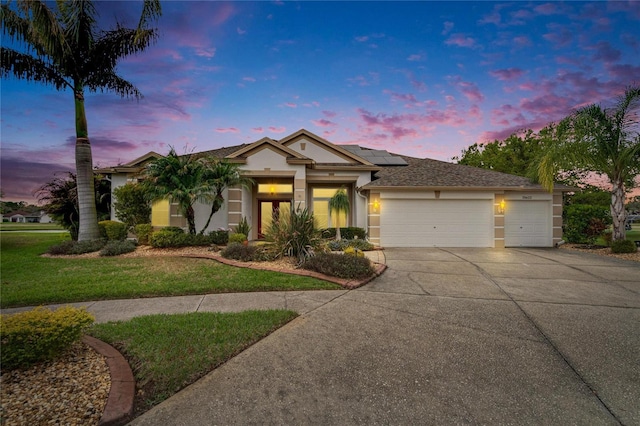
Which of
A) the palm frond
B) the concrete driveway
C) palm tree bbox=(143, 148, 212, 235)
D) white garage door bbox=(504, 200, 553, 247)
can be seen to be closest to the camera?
the concrete driveway

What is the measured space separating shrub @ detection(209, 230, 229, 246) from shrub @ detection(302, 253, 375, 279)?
625 cm

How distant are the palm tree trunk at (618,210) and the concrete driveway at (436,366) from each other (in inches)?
350

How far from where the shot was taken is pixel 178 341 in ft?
11.5

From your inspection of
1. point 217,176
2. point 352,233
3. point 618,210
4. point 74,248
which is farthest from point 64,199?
point 618,210

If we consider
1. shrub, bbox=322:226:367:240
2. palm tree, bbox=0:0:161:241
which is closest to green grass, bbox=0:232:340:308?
palm tree, bbox=0:0:161:241

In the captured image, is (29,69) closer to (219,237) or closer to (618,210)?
(219,237)

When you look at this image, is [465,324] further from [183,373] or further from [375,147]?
[375,147]

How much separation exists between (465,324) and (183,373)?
4064mm

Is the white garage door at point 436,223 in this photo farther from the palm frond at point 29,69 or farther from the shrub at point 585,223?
the palm frond at point 29,69

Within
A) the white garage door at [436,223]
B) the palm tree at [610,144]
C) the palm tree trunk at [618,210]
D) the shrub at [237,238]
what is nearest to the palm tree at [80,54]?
the shrub at [237,238]

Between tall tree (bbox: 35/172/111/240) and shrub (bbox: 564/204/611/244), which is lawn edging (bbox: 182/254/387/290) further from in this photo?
shrub (bbox: 564/204/611/244)

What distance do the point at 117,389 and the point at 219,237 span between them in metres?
10.2

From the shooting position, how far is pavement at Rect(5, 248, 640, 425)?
2.43 meters

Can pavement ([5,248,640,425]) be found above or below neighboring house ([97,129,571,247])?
below
